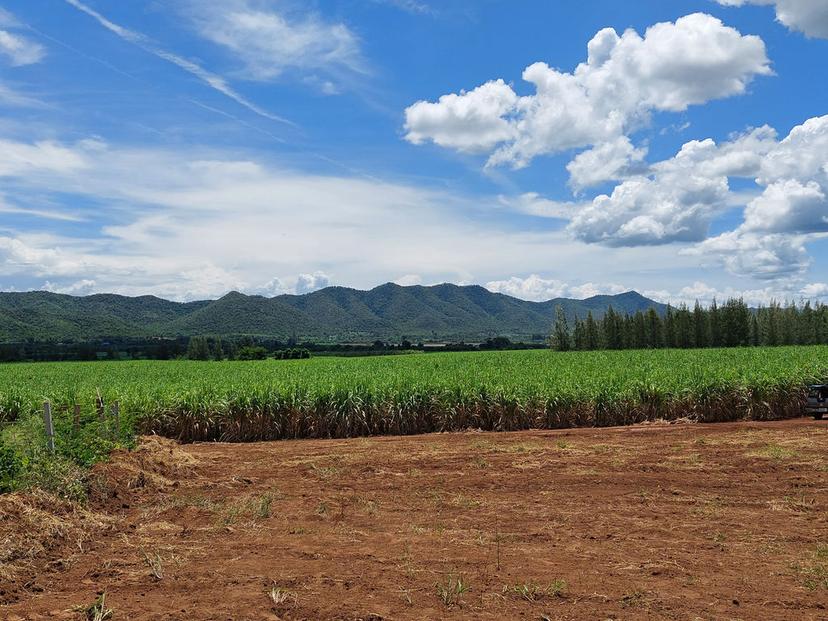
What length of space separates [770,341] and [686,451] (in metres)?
70.4

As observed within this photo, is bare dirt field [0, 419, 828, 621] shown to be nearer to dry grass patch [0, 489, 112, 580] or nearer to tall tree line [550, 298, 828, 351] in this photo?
dry grass patch [0, 489, 112, 580]

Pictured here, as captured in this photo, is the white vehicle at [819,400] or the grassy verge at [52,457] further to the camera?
the white vehicle at [819,400]

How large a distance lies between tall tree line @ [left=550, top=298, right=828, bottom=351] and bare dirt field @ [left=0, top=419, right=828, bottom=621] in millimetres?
68661

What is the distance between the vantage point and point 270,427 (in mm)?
17812

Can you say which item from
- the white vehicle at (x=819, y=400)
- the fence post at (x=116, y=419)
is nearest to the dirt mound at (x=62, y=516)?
the fence post at (x=116, y=419)

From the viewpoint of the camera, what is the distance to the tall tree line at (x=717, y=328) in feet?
232

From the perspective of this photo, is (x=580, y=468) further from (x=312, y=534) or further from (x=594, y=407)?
(x=594, y=407)

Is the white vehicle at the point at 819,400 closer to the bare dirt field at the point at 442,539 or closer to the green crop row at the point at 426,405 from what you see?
the green crop row at the point at 426,405

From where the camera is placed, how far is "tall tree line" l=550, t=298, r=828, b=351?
70750 millimetres

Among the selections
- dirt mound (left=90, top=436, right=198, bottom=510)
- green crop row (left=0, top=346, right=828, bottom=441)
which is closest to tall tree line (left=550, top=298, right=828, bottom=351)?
green crop row (left=0, top=346, right=828, bottom=441)

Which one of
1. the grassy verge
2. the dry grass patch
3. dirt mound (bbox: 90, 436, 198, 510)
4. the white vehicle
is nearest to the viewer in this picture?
the dry grass patch

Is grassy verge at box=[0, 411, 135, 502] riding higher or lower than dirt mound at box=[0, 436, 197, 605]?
higher

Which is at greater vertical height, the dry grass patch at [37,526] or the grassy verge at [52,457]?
the grassy verge at [52,457]

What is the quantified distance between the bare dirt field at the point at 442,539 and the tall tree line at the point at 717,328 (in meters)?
68.7
